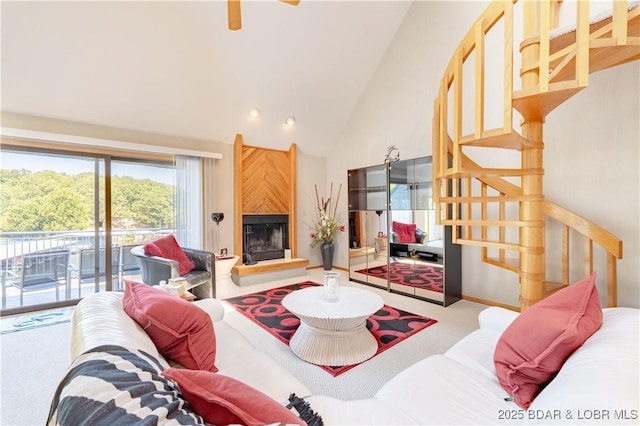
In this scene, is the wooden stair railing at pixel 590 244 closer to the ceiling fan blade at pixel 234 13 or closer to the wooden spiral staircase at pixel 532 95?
the wooden spiral staircase at pixel 532 95

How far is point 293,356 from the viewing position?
2242mm

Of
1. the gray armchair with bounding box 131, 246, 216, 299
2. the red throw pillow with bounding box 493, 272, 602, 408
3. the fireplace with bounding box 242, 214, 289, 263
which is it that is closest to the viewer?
the red throw pillow with bounding box 493, 272, 602, 408

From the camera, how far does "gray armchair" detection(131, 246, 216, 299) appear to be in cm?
302

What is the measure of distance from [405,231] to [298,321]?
1892 millimetres

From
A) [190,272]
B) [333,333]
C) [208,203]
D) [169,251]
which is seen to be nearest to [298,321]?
[333,333]

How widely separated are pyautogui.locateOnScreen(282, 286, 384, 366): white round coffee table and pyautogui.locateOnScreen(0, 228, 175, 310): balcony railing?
2.84m

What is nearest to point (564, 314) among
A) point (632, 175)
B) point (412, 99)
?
point (632, 175)

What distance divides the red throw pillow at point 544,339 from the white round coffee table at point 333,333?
40.7 inches

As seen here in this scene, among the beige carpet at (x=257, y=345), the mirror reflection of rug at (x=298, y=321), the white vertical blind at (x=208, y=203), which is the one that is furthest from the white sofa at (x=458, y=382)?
the white vertical blind at (x=208, y=203)

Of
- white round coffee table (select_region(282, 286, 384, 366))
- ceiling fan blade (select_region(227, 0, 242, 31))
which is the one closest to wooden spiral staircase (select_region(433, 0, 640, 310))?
white round coffee table (select_region(282, 286, 384, 366))

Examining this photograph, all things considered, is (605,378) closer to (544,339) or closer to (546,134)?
(544,339)

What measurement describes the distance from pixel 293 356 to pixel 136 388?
177cm

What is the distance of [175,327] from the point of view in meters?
1.22

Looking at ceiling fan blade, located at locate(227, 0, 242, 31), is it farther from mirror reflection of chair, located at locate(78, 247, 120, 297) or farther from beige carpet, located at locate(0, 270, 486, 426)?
mirror reflection of chair, located at locate(78, 247, 120, 297)
